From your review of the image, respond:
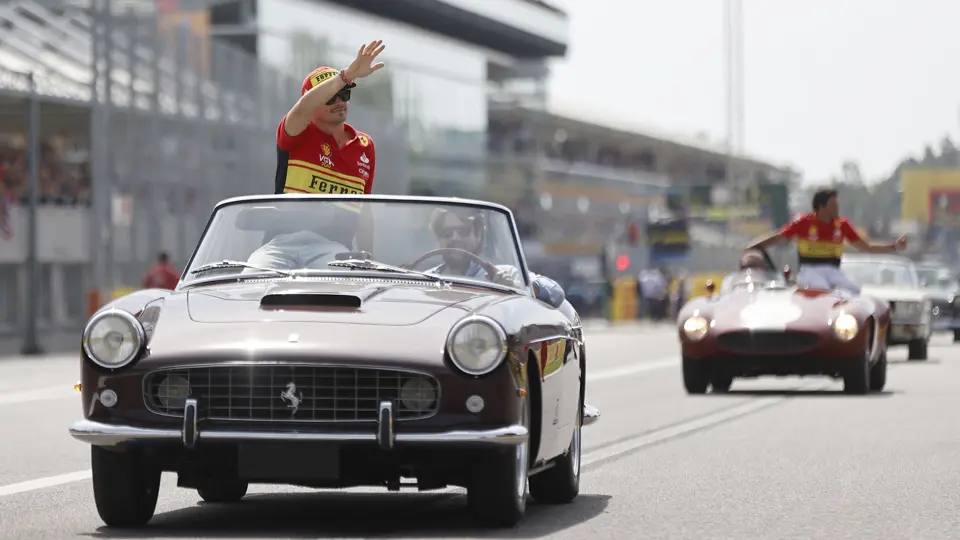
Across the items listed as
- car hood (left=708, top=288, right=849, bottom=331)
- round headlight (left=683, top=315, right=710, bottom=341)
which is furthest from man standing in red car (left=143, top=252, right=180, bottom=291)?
round headlight (left=683, top=315, right=710, bottom=341)

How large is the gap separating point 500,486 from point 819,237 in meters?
13.0

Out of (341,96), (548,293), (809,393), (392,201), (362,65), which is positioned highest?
(362,65)

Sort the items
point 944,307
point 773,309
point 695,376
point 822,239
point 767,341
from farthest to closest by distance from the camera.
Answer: point 944,307
point 822,239
point 695,376
point 773,309
point 767,341

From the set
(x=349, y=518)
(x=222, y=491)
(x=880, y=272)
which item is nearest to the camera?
(x=349, y=518)

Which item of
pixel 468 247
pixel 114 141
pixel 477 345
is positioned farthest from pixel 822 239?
pixel 114 141

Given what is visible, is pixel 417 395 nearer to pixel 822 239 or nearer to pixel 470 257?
pixel 470 257

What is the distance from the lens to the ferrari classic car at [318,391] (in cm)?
737

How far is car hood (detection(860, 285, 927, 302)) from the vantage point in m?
27.1

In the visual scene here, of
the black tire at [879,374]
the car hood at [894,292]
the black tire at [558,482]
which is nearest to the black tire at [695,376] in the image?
the black tire at [879,374]

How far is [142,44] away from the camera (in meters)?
43.2

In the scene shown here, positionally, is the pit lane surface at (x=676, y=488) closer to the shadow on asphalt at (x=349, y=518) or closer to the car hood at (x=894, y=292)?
the shadow on asphalt at (x=349, y=518)

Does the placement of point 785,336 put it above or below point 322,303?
below

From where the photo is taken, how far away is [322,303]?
7.89 metres

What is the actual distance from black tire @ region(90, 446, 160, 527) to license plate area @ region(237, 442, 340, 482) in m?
0.55
